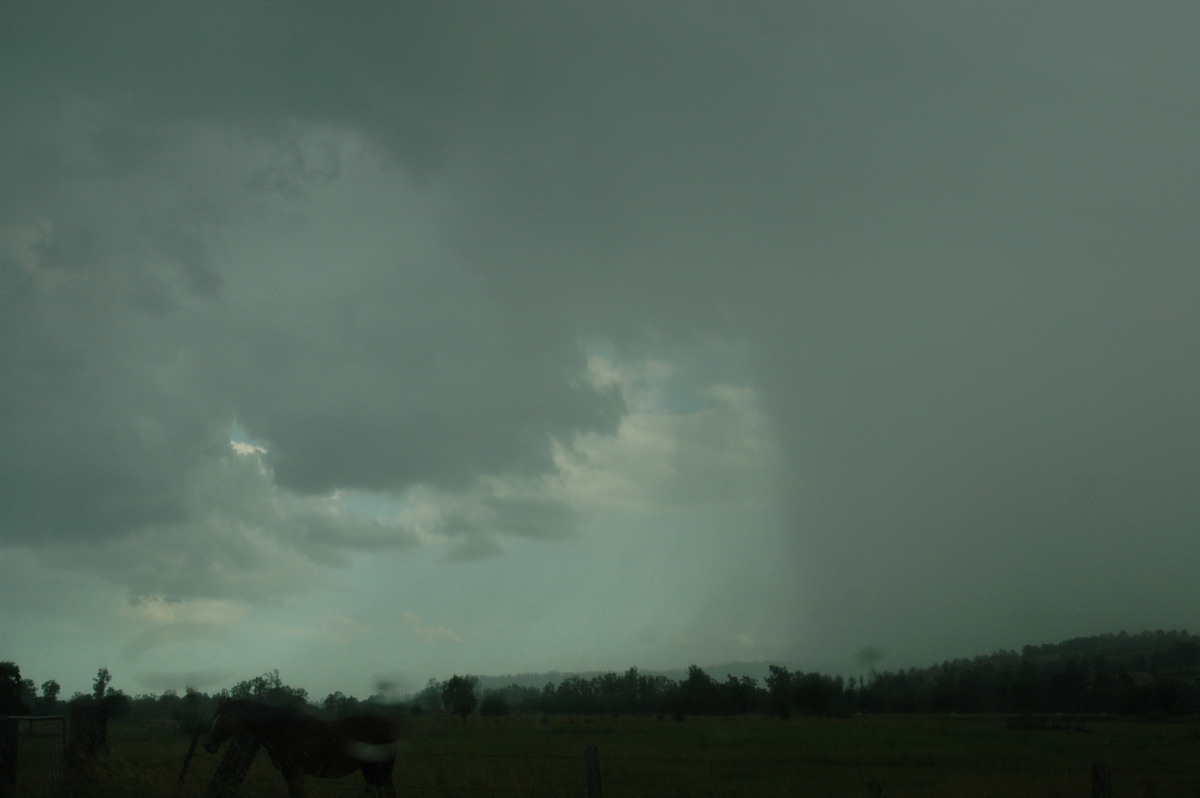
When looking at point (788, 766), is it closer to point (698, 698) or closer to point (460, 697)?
point (460, 697)

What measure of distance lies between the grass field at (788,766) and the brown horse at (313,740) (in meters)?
0.52

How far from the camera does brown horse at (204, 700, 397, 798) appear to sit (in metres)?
14.4

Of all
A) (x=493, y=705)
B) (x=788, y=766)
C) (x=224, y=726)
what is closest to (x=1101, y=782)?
(x=224, y=726)

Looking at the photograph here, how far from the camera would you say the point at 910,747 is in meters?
43.4

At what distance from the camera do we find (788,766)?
32.7 meters

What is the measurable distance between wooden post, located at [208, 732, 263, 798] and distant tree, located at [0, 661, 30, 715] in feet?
159

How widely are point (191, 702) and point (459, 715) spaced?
8018 centimetres

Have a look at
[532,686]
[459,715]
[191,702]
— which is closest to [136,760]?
[191,702]

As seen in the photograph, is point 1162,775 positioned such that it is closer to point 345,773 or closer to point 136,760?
point 345,773

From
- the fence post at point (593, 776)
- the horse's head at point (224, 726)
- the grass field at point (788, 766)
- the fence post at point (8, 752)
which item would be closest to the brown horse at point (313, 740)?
the horse's head at point (224, 726)

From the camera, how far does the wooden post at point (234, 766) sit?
43.8ft

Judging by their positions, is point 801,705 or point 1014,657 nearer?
point 801,705

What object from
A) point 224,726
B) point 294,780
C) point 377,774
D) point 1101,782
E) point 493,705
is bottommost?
point 493,705

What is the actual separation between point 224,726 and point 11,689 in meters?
57.9
